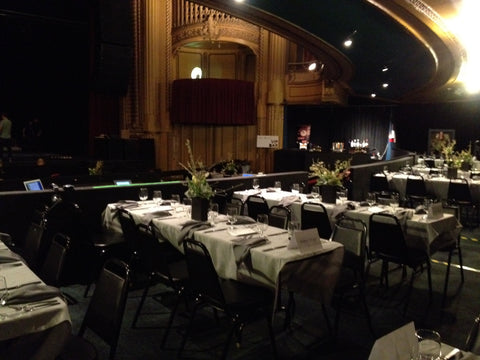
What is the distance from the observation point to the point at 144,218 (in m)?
4.23

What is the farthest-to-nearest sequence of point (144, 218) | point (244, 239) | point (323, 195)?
point (323, 195), point (144, 218), point (244, 239)

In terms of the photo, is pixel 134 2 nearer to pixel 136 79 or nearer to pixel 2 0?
pixel 136 79

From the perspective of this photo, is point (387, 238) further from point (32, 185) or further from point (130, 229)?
point (32, 185)

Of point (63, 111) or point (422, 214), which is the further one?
point (63, 111)

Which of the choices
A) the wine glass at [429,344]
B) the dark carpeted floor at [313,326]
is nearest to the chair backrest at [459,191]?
the dark carpeted floor at [313,326]

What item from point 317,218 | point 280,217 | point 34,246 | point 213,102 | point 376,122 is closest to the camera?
point 34,246

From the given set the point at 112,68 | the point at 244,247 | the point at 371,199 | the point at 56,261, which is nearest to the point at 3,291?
the point at 56,261

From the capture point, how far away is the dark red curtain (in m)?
12.7

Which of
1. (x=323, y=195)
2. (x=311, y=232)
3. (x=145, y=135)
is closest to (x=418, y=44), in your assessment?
(x=323, y=195)

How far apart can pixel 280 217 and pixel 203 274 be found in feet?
4.94

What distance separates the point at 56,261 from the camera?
9.38 ft

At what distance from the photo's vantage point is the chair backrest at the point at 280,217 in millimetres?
4191

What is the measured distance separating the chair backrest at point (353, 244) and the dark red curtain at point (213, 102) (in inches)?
376

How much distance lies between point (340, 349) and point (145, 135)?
10.1 m
